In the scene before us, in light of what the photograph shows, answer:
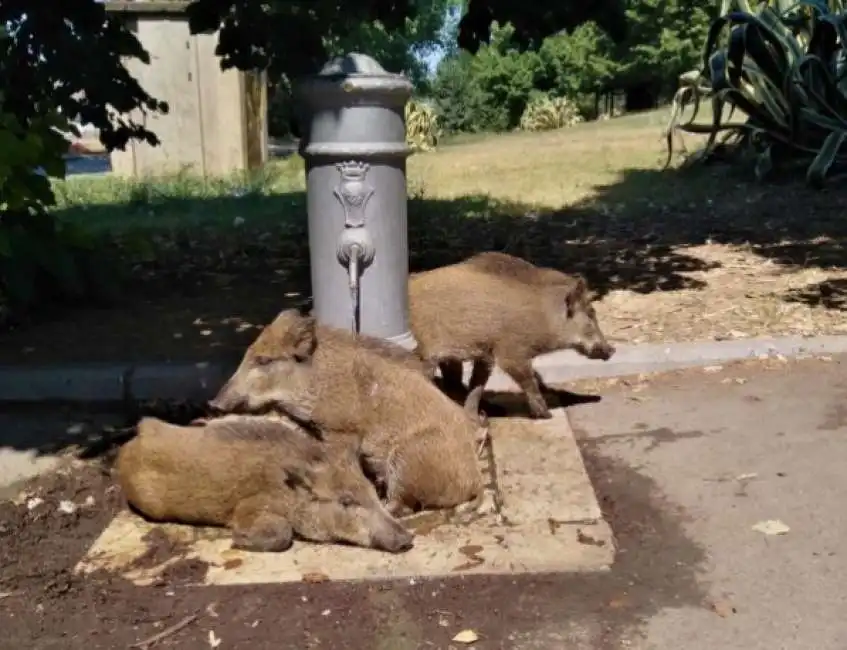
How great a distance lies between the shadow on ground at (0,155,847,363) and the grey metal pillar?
5.17ft

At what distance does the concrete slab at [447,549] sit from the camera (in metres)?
3.70

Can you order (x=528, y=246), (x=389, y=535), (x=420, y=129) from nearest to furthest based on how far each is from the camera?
(x=389, y=535), (x=528, y=246), (x=420, y=129)

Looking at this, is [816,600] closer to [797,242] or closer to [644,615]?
[644,615]

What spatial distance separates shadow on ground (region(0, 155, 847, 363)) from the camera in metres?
6.81

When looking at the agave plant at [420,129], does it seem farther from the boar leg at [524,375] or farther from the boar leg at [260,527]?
the boar leg at [260,527]

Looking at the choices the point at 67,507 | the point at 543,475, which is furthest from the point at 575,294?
the point at 67,507

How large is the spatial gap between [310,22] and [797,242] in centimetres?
482

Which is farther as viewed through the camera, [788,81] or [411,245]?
[788,81]

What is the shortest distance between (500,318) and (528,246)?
3.91 m

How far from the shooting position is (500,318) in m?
5.17

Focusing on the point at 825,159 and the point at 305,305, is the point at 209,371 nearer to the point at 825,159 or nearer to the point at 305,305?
the point at 305,305

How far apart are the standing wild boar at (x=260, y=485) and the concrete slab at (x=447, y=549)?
6 centimetres

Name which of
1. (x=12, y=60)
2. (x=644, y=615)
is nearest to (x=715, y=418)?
(x=644, y=615)

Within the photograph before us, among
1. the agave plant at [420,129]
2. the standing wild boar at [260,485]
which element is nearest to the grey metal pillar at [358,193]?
the standing wild boar at [260,485]
